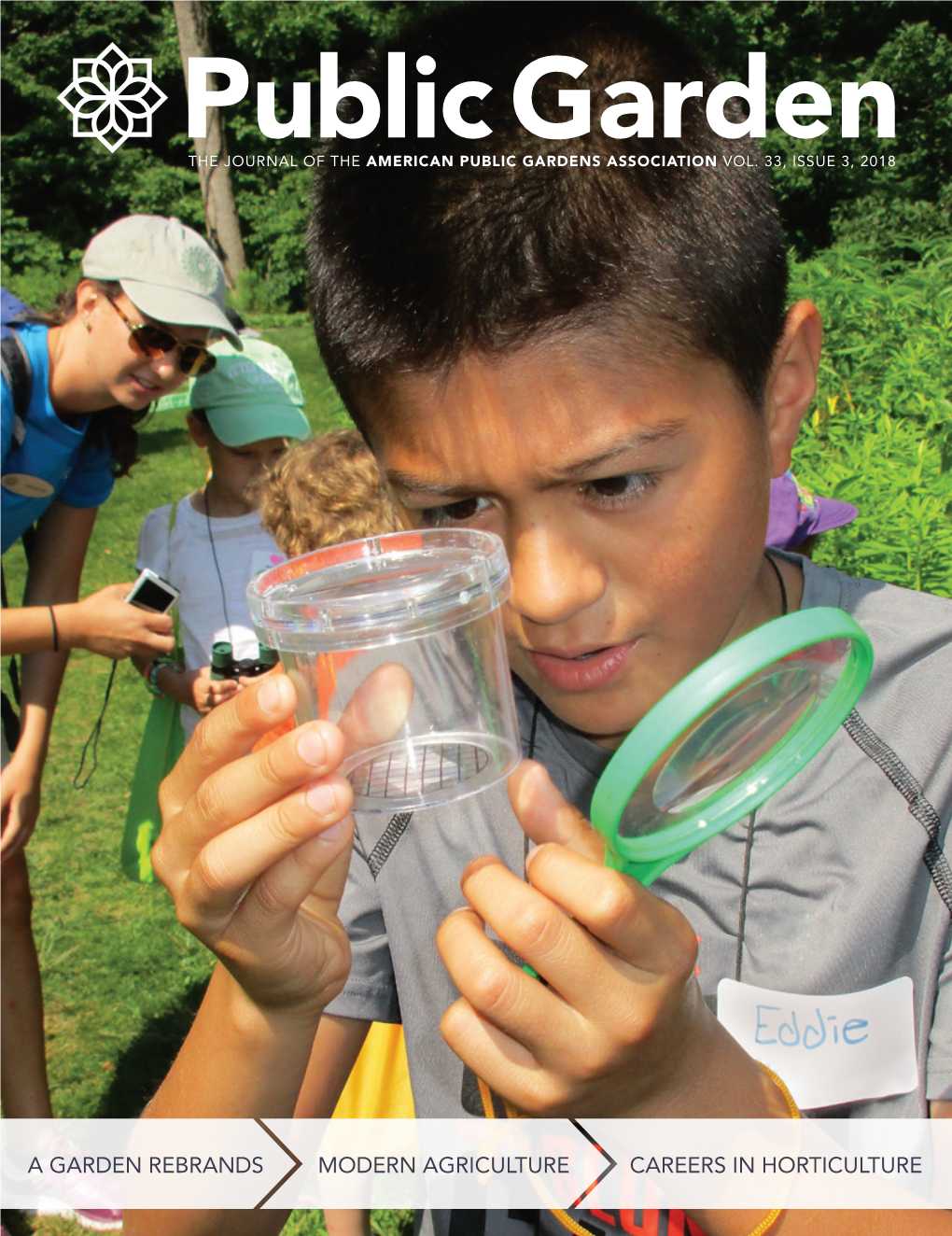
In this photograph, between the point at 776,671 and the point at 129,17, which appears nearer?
the point at 776,671

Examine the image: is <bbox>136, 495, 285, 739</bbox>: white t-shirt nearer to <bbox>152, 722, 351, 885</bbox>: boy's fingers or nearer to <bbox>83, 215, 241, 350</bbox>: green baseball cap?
<bbox>83, 215, 241, 350</bbox>: green baseball cap

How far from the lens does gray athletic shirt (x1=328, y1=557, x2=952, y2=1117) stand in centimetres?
159

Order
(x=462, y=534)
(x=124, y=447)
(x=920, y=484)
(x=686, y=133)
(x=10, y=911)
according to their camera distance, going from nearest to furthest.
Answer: (x=462, y=534)
(x=686, y=133)
(x=920, y=484)
(x=10, y=911)
(x=124, y=447)

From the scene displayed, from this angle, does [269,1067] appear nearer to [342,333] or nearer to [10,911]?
[342,333]

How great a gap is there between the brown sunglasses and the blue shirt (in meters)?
0.30

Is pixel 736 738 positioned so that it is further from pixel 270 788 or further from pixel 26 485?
pixel 26 485

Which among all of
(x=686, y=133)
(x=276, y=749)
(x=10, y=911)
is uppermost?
(x=686, y=133)

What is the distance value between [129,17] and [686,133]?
27.3m

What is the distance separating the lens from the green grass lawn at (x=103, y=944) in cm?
405

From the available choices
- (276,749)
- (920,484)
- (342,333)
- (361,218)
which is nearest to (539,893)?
(276,749)

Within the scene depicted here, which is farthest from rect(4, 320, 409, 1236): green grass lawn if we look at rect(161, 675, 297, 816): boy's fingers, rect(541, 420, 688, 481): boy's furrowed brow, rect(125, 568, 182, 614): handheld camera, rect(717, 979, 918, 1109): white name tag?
rect(541, 420, 688, 481): boy's furrowed brow

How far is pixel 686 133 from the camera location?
1569 millimetres

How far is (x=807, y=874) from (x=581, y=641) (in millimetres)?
549

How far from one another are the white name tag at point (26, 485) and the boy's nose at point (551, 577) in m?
2.72
